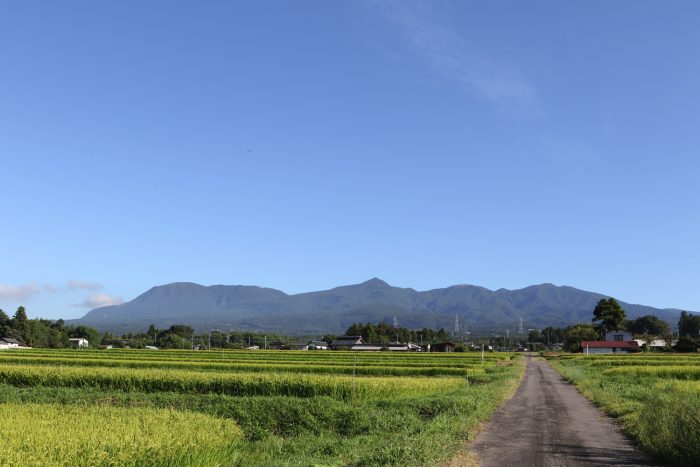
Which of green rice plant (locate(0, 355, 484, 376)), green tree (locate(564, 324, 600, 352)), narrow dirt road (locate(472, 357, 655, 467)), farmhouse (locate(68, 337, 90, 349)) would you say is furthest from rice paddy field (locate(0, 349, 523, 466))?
green tree (locate(564, 324, 600, 352))

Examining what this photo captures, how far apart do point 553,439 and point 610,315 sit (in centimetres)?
14473

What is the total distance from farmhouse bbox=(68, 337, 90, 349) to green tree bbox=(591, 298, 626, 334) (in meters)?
132

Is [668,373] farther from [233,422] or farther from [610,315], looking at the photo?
[610,315]

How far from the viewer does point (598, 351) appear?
4958 inches

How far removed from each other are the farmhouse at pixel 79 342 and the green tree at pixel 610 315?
132051 mm

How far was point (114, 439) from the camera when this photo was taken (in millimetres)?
12727

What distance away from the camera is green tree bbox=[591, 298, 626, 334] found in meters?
148

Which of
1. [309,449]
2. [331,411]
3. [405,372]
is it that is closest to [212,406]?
[331,411]

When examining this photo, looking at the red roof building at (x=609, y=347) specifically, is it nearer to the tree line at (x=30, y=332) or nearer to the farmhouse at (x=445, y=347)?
the farmhouse at (x=445, y=347)

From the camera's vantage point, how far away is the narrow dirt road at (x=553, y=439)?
14211 millimetres

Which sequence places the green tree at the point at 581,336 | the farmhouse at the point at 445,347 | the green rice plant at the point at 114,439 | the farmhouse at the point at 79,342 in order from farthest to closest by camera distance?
1. the farmhouse at the point at 445,347
2. the green tree at the point at 581,336
3. the farmhouse at the point at 79,342
4. the green rice plant at the point at 114,439

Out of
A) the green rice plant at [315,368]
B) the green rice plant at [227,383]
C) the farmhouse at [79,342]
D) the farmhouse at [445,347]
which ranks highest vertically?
the green rice plant at [227,383]

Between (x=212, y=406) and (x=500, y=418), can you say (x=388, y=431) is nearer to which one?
(x=500, y=418)

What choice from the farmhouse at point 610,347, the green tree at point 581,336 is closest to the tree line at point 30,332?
the farmhouse at point 610,347
